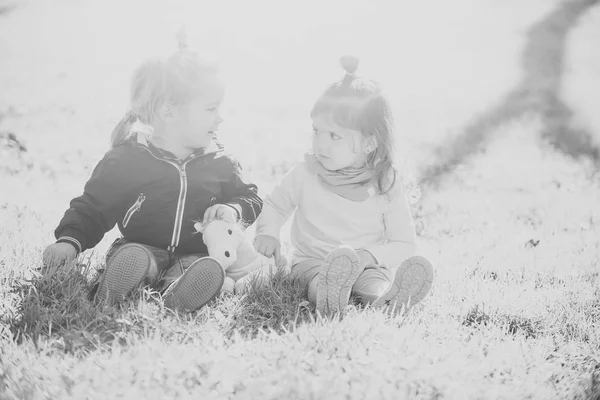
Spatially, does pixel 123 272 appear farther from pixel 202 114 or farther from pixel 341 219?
pixel 341 219

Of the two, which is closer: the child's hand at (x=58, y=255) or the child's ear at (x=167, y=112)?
the child's hand at (x=58, y=255)

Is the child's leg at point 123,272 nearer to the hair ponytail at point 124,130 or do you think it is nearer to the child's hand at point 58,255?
the child's hand at point 58,255

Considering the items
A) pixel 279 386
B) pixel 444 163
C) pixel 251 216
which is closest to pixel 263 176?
pixel 444 163

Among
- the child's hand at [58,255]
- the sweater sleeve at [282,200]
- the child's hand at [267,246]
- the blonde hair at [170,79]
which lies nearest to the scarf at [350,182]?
the sweater sleeve at [282,200]

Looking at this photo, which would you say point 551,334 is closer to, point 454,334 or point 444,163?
point 454,334

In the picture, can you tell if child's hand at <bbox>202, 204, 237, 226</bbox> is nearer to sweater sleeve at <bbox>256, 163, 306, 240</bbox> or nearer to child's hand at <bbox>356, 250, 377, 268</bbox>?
sweater sleeve at <bbox>256, 163, 306, 240</bbox>

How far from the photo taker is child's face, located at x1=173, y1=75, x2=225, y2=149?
10.5 ft

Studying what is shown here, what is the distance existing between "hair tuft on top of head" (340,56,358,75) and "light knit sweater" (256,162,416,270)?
0.57m

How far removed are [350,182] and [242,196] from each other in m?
0.61

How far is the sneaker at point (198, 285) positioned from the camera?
273 centimetres

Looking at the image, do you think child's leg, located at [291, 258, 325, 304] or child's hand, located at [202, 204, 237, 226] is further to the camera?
child's hand, located at [202, 204, 237, 226]

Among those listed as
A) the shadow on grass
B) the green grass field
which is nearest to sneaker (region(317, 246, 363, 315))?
the green grass field

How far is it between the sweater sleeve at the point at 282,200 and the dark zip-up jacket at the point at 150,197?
79mm

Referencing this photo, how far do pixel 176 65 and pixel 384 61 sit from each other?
4305 millimetres
